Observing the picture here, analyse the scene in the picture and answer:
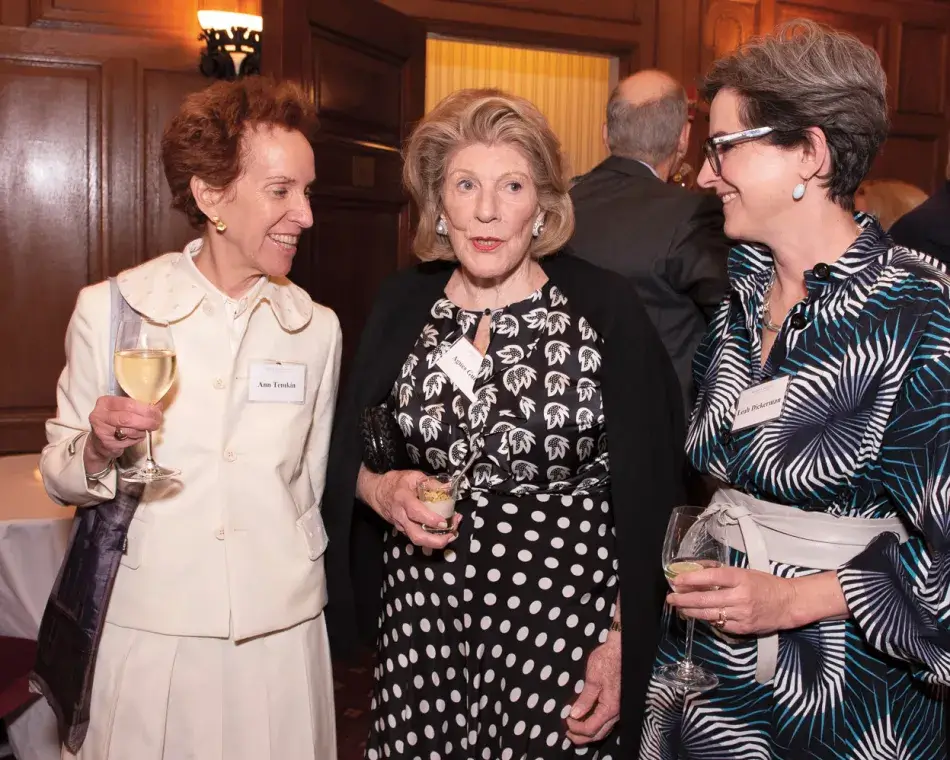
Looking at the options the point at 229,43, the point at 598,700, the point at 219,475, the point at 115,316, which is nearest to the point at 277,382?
the point at 219,475

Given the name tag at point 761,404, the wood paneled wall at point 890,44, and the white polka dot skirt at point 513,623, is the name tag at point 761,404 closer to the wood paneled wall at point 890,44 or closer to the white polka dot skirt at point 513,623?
the white polka dot skirt at point 513,623

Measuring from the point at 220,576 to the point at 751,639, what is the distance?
1.03 meters

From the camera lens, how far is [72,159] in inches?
190

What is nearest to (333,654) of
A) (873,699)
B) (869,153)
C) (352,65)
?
(873,699)

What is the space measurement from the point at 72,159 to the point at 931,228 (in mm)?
4069

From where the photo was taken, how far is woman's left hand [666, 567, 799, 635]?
56.3 inches

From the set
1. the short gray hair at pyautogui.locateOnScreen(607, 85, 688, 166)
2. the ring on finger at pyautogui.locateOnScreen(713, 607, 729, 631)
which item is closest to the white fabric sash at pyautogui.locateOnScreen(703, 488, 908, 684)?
the ring on finger at pyautogui.locateOnScreen(713, 607, 729, 631)

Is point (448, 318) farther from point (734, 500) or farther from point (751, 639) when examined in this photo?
point (751, 639)

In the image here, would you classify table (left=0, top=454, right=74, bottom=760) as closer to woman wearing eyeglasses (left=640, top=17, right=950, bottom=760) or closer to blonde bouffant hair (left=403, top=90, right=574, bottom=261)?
blonde bouffant hair (left=403, top=90, right=574, bottom=261)

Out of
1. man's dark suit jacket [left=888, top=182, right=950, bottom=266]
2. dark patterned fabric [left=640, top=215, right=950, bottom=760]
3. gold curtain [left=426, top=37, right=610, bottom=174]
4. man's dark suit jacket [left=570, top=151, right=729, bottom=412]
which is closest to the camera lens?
dark patterned fabric [left=640, top=215, right=950, bottom=760]

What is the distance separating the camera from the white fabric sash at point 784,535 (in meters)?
1.51

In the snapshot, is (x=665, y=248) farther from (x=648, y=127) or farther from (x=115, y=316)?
(x=115, y=316)

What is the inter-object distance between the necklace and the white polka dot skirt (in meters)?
0.52

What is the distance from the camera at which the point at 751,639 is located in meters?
1.60
